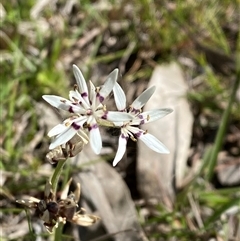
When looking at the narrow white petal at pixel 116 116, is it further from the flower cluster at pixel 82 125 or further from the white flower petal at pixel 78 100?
the white flower petal at pixel 78 100

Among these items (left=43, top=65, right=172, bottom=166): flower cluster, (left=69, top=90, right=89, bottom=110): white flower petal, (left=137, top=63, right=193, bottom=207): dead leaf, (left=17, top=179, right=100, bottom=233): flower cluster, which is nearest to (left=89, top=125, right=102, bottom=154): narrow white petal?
(left=43, top=65, right=172, bottom=166): flower cluster

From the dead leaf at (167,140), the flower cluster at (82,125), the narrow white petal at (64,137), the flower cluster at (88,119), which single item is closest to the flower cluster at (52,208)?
the flower cluster at (82,125)

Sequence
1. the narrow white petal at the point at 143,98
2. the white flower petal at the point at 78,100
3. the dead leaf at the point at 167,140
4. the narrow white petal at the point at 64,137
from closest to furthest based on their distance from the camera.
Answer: the narrow white petal at the point at 64,137 → the white flower petal at the point at 78,100 → the narrow white petal at the point at 143,98 → the dead leaf at the point at 167,140

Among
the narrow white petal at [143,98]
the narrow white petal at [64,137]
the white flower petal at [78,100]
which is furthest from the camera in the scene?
the narrow white petal at [143,98]

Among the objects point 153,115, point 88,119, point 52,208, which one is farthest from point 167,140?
point 88,119

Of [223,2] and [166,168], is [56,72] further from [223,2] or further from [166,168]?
[223,2]

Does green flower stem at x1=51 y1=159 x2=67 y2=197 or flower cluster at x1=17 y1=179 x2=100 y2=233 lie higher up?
green flower stem at x1=51 y1=159 x2=67 y2=197

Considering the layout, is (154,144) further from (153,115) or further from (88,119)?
(88,119)

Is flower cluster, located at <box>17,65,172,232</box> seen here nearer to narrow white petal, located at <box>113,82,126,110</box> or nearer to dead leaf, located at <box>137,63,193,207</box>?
narrow white petal, located at <box>113,82,126,110</box>

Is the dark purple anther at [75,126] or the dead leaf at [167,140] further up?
Answer: the dark purple anther at [75,126]

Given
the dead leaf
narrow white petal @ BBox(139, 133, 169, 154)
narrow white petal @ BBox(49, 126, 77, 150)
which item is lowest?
the dead leaf
